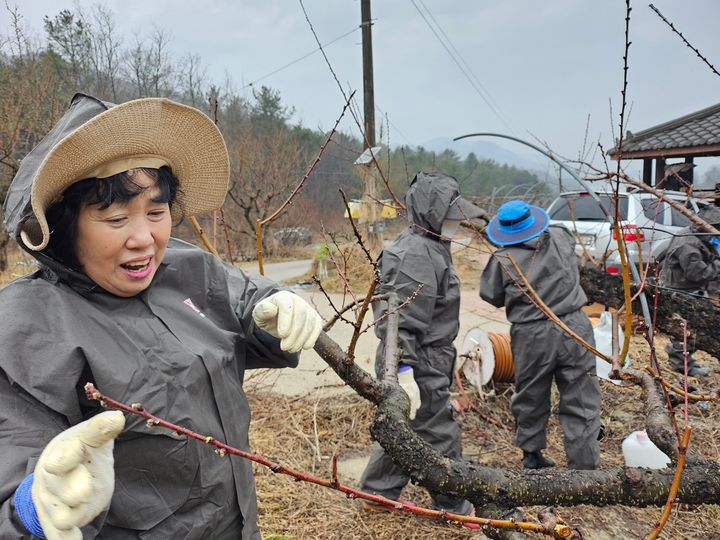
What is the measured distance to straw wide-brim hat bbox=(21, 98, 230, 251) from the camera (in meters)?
1.07

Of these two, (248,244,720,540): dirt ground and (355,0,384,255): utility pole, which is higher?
(355,0,384,255): utility pole

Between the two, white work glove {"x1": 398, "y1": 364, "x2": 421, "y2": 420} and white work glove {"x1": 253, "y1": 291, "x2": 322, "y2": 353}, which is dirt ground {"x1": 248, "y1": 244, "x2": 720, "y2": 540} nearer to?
white work glove {"x1": 398, "y1": 364, "x2": 421, "y2": 420}

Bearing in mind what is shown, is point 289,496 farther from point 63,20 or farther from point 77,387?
point 63,20

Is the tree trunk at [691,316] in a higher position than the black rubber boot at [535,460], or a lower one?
higher

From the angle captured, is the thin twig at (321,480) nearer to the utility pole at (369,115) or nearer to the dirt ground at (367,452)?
the dirt ground at (367,452)

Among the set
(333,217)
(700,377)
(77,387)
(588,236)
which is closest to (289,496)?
(77,387)

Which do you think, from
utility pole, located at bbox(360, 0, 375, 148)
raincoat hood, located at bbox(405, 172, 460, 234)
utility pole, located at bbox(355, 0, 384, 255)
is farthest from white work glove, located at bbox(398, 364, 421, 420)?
utility pole, located at bbox(360, 0, 375, 148)

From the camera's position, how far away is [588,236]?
8.55 m

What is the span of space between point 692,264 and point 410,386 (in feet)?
12.8

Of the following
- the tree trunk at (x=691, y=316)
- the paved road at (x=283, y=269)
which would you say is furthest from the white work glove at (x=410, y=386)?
the paved road at (x=283, y=269)

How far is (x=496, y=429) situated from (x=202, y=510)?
3092mm

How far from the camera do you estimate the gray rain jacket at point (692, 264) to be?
15.8ft

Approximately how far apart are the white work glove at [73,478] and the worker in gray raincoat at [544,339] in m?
Answer: 2.60

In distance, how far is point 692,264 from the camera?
4.83 metres
